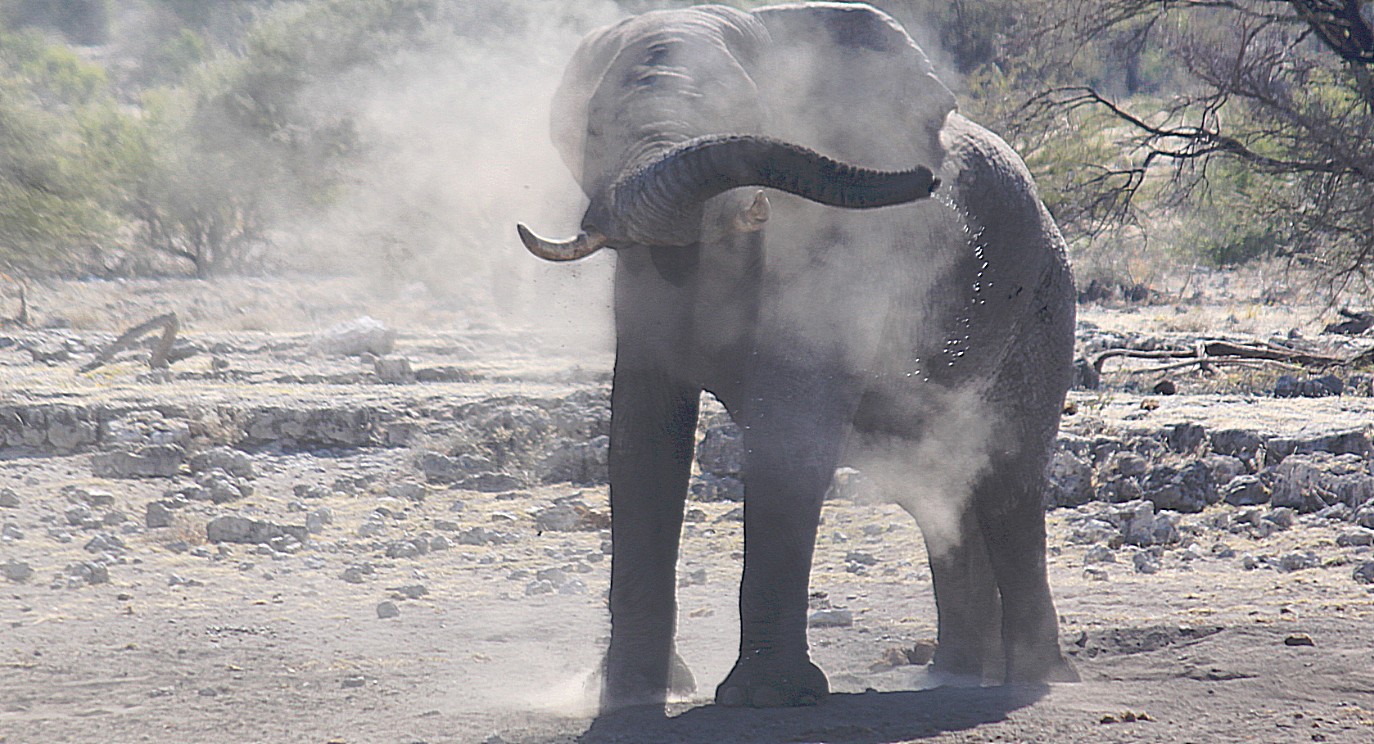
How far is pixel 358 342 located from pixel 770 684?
1068 centimetres

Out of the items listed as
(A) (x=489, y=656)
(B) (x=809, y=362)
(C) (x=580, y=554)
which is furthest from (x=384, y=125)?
(B) (x=809, y=362)

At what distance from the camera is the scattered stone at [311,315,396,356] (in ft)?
47.1

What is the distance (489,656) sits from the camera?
5.54 meters

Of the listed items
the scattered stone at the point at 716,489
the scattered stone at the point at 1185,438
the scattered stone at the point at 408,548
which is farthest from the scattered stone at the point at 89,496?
the scattered stone at the point at 1185,438

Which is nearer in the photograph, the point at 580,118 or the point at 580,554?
Result: the point at 580,118

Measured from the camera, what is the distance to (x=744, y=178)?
3805mm

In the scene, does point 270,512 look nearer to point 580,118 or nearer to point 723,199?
point 580,118

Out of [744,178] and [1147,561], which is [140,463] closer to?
[1147,561]

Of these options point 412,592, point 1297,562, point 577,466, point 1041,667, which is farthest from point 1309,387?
point 412,592

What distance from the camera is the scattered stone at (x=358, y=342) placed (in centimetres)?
1437

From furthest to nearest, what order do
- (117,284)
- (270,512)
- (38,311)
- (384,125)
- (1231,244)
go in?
1. (117,284)
2. (38,311)
3. (1231,244)
4. (384,125)
5. (270,512)

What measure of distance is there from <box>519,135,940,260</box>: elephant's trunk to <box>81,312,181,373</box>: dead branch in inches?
399

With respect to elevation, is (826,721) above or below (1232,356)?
below

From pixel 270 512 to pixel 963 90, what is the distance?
42.2 feet
